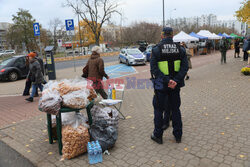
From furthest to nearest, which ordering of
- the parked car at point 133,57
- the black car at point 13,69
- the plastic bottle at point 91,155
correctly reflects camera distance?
the parked car at point 133,57
the black car at point 13,69
the plastic bottle at point 91,155

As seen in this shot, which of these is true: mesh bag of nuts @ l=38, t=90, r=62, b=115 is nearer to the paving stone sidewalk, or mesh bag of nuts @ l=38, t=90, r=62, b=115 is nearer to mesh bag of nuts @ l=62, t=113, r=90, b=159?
mesh bag of nuts @ l=62, t=113, r=90, b=159

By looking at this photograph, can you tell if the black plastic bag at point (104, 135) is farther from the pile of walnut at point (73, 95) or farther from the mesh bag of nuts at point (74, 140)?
the pile of walnut at point (73, 95)

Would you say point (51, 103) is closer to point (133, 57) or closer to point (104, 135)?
point (104, 135)

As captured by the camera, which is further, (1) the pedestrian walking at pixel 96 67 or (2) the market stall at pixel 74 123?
(1) the pedestrian walking at pixel 96 67

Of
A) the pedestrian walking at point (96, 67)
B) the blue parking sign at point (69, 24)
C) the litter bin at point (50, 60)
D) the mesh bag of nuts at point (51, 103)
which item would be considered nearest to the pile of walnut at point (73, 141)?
the mesh bag of nuts at point (51, 103)

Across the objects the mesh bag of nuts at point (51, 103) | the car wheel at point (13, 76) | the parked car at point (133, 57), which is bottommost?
the car wheel at point (13, 76)

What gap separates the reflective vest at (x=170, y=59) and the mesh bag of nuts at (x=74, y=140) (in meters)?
1.73

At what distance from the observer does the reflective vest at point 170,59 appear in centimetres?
356

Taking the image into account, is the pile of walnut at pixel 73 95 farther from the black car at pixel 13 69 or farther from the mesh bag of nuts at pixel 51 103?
the black car at pixel 13 69

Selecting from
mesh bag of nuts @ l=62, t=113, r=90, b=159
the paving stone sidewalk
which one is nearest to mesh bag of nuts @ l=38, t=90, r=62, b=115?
mesh bag of nuts @ l=62, t=113, r=90, b=159

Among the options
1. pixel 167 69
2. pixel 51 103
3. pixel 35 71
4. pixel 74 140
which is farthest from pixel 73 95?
pixel 35 71

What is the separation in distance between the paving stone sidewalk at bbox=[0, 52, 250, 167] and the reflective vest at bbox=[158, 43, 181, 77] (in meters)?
1.36

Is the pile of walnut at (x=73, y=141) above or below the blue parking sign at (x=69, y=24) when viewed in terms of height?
below

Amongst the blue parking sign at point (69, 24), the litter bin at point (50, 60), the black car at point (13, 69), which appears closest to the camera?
the litter bin at point (50, 60)
